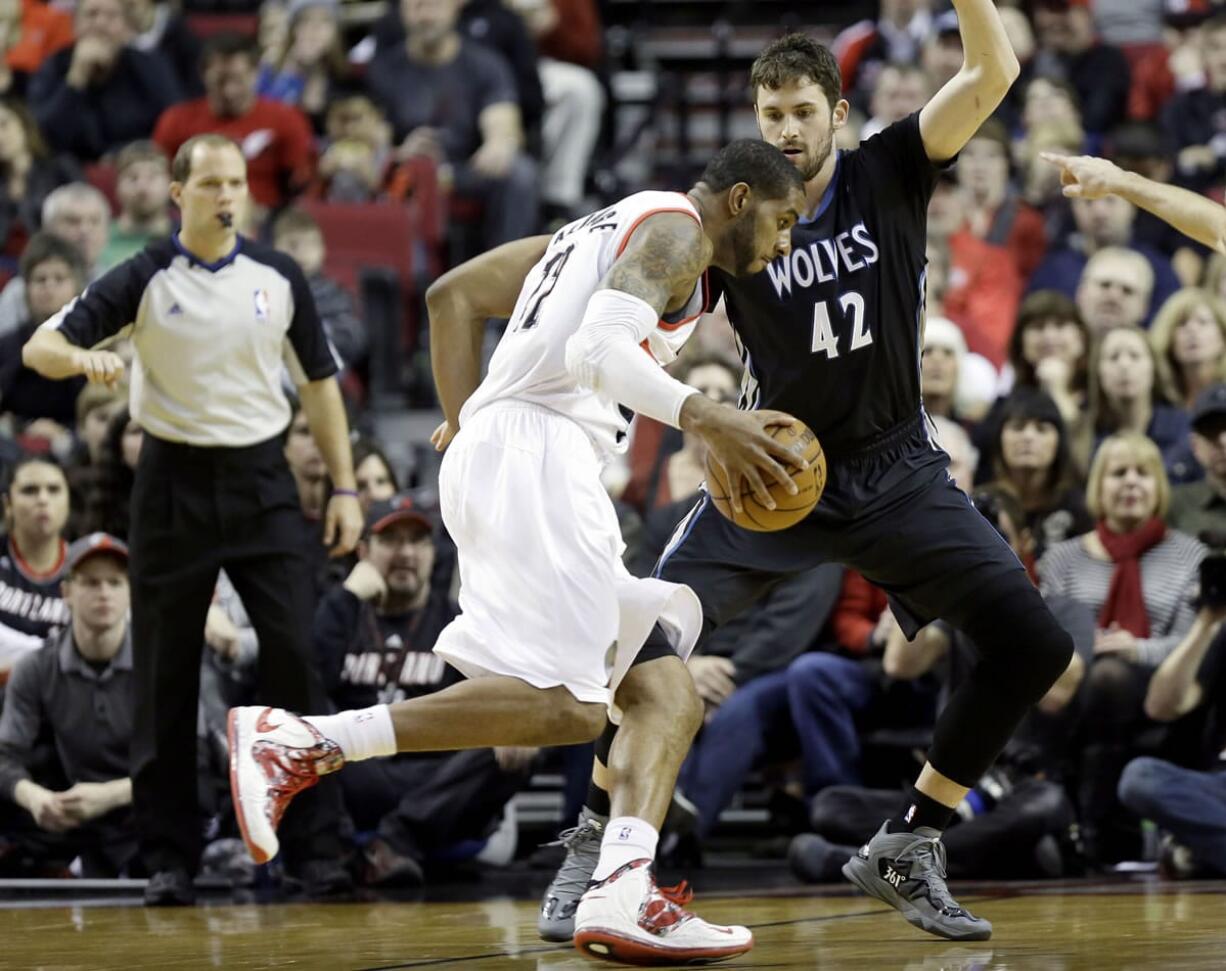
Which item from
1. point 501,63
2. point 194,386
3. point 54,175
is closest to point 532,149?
point 501,63

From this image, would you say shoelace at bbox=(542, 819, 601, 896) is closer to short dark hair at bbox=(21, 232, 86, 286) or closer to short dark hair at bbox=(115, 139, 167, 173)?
short dark hair at bbox=(21, 232, 86, 286)

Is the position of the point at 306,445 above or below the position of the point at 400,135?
below

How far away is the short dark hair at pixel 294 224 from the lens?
34.4 ft

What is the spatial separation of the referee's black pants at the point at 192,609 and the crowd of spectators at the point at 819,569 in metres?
0.61

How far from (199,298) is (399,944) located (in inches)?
113

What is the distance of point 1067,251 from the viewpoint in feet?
36.4

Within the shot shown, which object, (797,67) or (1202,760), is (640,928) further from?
(1202,760)

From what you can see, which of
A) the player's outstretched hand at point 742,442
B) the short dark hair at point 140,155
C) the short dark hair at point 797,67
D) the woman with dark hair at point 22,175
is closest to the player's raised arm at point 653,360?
the player's outstretched hand at point 742,442

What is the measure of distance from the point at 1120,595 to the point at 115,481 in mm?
4410

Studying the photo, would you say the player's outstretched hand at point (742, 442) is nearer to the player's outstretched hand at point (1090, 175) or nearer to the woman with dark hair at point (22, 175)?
the player's outstretched hand at point (1090, 175)

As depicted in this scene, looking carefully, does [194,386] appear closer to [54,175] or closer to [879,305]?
[879,305]

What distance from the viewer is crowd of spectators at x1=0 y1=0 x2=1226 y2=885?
7828 mm

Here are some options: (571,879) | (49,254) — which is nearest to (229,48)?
(49,254)

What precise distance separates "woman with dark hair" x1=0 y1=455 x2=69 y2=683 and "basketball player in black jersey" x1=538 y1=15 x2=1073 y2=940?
388cm
